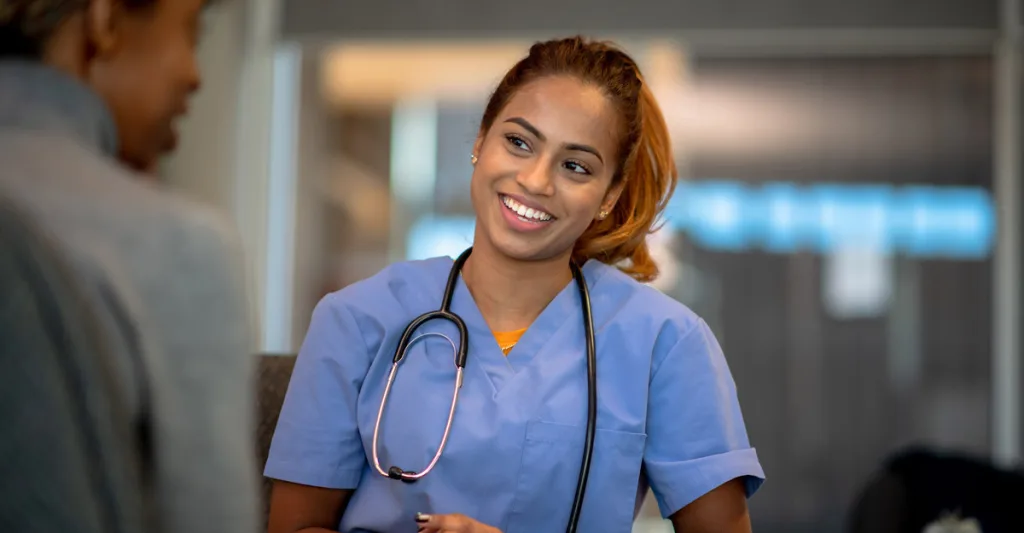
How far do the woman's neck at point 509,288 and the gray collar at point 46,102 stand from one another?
82 centimetres

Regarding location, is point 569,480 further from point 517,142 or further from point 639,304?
point 517,142

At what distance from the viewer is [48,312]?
50 cm

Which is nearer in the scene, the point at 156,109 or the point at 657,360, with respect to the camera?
the point at 156,109

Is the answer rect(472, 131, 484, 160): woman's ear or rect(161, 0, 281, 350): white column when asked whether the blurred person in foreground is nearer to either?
rect(472, 131, 484, 160): woman's ear

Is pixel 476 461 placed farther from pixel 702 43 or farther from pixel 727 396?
pixel 702 43

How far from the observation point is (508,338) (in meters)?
1.34

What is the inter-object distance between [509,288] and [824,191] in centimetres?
271

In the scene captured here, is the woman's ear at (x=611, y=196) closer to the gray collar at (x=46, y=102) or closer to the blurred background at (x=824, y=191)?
the gray collar at (x=46, y=102)

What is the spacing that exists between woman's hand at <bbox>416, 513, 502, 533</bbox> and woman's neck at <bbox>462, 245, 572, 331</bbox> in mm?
314

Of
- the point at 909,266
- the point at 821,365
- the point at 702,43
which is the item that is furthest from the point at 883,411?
the point at 702,43

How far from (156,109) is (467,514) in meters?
0.71

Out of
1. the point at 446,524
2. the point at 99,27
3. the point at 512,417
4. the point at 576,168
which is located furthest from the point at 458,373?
the point at 99,27

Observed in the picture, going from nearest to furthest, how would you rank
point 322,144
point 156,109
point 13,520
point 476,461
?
point 13,520
point 156,109
point 476,461
point 322,144

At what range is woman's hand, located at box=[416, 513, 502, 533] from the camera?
3.59 ft
